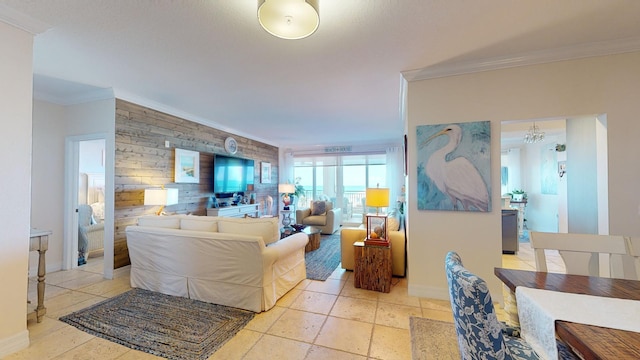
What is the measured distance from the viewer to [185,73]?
2.78 m

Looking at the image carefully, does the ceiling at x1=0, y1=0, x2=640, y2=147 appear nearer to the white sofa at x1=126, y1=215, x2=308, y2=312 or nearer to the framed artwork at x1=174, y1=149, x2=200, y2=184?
the framed artwork at x1=174, y1=149, x2=200, y2=184

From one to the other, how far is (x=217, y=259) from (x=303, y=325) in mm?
1057

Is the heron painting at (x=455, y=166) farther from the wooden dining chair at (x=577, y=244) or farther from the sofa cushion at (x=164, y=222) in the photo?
the sofa cushion at (x=164, y=222)

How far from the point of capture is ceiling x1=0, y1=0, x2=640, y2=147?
1754 mm

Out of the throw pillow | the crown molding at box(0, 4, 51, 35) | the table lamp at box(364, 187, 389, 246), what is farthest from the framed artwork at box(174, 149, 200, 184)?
the table lamp at box(364, 187, 389, 246)

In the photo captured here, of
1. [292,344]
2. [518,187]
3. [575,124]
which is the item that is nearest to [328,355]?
[292,344]

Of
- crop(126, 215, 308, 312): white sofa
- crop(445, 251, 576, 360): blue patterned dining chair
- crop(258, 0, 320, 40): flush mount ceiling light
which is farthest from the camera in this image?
crop(126, 215, 308, 312): white sofa

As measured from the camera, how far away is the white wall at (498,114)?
2.22 m

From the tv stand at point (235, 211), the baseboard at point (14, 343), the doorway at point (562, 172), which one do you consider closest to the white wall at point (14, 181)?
the baseboard at point (14, 343)

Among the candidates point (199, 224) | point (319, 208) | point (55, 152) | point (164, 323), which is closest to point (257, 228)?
point (199, 224)

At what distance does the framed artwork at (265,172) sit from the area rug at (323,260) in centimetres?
251

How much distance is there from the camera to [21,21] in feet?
5.99

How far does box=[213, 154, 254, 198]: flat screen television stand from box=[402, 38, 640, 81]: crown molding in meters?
3.77

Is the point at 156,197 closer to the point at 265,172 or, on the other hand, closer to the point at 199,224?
the point at 199,224
